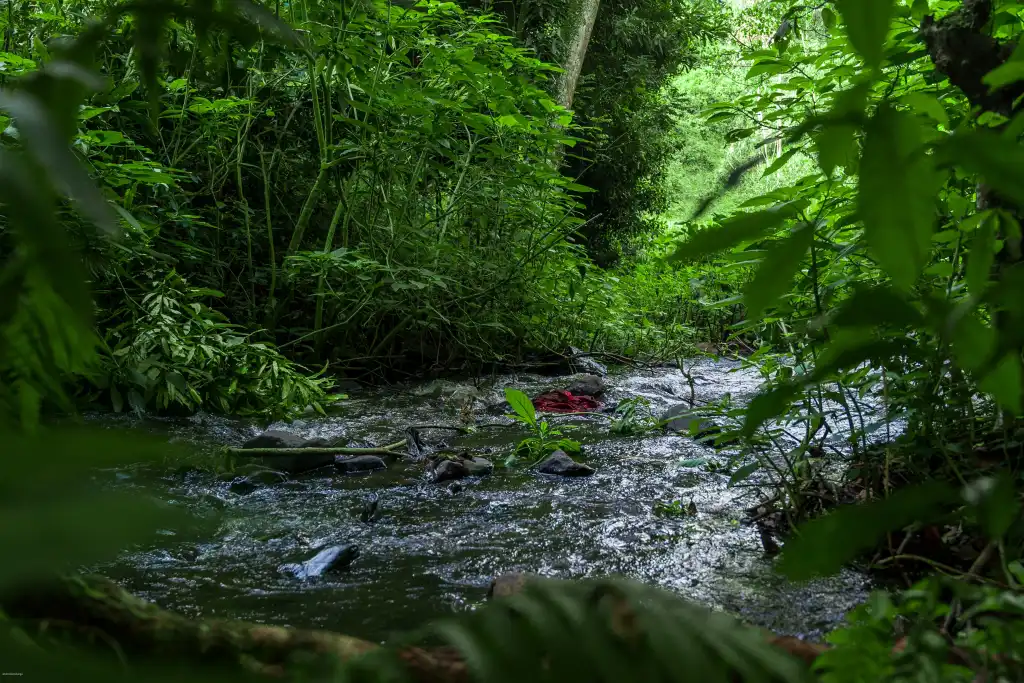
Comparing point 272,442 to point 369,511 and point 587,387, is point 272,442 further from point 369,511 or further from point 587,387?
point 587,387

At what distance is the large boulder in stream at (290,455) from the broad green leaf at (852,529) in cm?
238

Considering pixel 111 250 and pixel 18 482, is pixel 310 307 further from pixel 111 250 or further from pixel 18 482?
pixel 18 482

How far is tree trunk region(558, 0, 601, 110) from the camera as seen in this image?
8.00m

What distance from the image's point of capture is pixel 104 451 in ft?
0.93

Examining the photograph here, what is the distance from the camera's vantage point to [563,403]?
421cm

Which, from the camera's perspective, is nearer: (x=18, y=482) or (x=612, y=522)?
(x=18, y=482)

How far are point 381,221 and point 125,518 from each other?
4.45 meters

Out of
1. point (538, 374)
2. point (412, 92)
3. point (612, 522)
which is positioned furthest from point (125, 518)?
point (538, 374)

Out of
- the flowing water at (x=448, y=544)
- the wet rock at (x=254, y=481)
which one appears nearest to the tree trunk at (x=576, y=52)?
the flowing water at (x=448, y=544)

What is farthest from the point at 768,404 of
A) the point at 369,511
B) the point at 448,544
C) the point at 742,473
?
the point at 369,511

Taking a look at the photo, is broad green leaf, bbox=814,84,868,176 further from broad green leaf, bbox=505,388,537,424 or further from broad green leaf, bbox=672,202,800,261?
broad green leaf, bbox=505,388,537,424

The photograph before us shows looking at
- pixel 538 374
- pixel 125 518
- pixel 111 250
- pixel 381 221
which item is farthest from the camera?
pixel 538 374

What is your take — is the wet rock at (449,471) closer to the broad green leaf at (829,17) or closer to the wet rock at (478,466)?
the wet rock at (478,466)

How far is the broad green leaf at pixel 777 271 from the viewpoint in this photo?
52 cm
